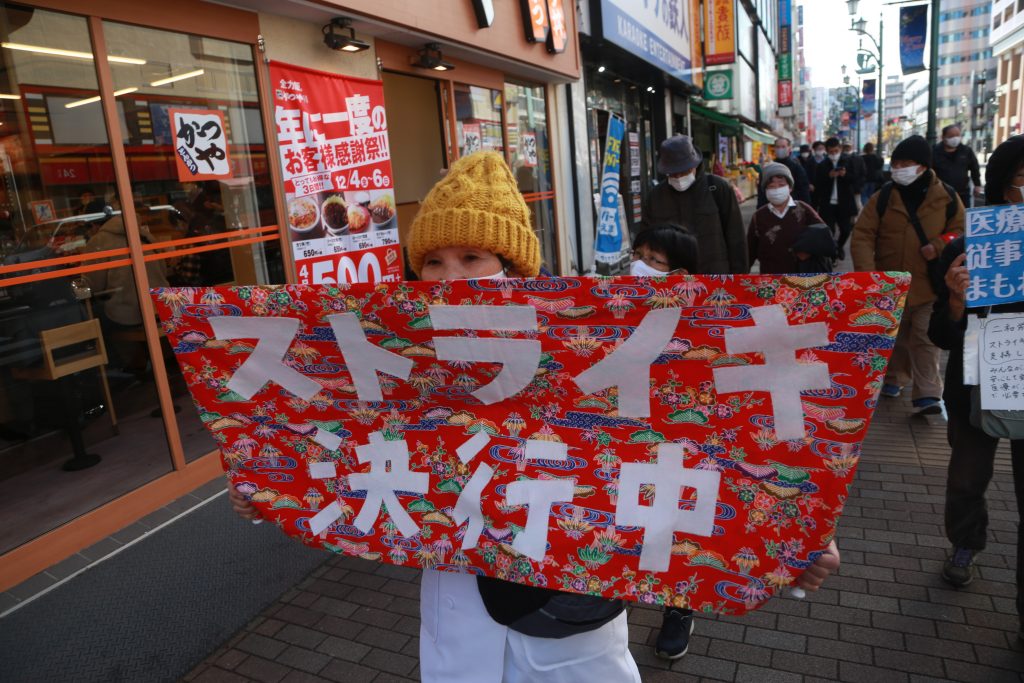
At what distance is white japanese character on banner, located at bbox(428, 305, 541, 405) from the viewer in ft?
5.51

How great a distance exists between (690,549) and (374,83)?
5778 mm

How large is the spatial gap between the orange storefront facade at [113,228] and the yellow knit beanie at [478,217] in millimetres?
2006

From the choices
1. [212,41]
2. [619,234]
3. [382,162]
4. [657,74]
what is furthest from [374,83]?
[657,74]

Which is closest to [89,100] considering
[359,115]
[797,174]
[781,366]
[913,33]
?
[359,115]

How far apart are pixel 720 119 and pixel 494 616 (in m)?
26.4

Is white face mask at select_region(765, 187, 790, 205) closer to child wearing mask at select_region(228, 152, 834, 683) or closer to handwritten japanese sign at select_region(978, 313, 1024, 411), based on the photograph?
handwritten japanese sign at select_region(978, 313, 1024, 411)

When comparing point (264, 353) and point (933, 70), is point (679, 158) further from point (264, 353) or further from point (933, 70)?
point (933, 70)

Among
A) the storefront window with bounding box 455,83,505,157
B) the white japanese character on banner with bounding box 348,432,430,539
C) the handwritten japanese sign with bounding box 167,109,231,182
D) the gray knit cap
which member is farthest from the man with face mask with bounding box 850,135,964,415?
the handwritten japanese sign with bounding box 167,109,231,182

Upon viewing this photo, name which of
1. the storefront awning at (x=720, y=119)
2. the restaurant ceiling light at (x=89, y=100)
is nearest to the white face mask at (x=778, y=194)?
the restaurant ceiling light at (x=89, y=100)

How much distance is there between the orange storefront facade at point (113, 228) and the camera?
4.07 m

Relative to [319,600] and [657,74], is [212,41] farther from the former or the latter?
[657,74]

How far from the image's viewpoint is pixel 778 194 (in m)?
6.06

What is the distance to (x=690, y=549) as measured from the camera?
5.23 ft

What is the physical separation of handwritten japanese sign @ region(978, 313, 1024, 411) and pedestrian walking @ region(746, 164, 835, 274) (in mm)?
2976
